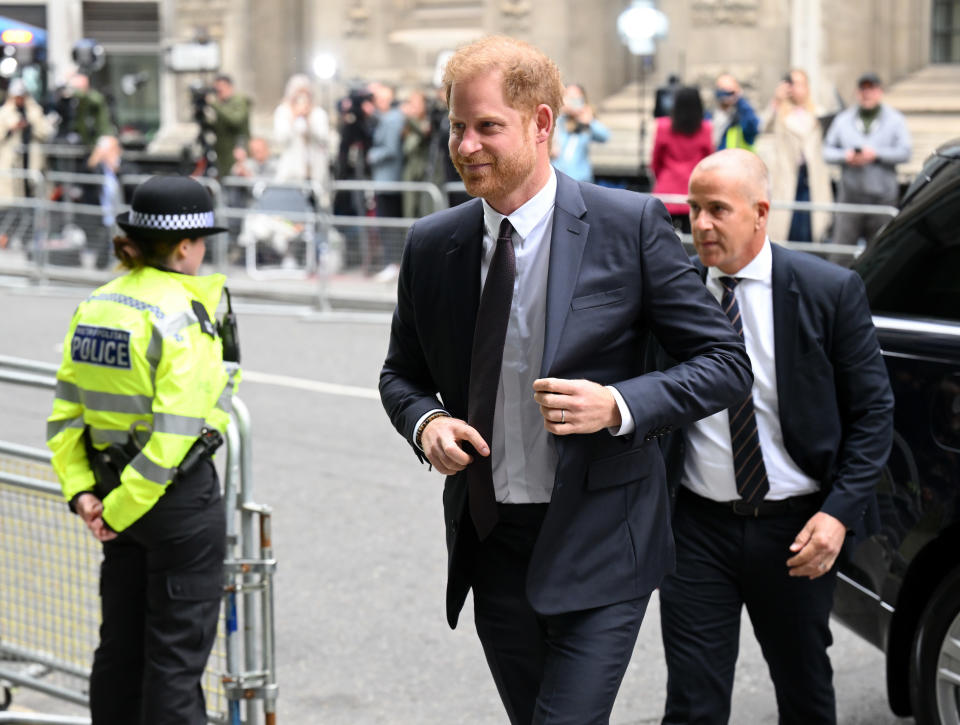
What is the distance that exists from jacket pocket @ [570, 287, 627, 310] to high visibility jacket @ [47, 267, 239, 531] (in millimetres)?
1478

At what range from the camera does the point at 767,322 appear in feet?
14.9

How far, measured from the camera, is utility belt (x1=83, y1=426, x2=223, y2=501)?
186 inches

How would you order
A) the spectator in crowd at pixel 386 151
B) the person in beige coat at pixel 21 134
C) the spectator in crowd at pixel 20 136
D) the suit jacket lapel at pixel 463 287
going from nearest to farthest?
1. the suit jacket lapel at pixel 463 287
2. the spectator in crowd at pixel 386 151
3. the spectator in crowd at pixel 20 136
4. the person in beige coat at pixel 21 134

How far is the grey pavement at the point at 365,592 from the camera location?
6.07 metres

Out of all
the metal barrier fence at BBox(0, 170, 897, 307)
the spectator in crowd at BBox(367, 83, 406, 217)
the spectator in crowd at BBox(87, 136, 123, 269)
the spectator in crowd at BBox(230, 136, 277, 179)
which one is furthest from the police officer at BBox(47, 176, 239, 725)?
the spectator in crowd at BBox(230, 136, 277, 179)

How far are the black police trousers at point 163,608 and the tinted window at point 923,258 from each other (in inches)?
86.1

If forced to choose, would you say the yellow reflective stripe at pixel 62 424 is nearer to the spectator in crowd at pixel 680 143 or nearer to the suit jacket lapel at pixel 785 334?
the suit jacket lapel at pixel 785 334

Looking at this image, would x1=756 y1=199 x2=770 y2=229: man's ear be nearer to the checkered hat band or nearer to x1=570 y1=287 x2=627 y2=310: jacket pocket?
x1=570 y1=287 x2=627 y2=310: jacket pocket

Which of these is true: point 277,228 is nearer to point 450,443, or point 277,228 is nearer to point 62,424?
point 62,424

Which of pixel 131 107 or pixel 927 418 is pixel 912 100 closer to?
pixel 927 418

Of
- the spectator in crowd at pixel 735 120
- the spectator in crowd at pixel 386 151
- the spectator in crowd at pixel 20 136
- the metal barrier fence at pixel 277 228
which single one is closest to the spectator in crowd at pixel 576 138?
the metal barrier fence at pixel 277 228

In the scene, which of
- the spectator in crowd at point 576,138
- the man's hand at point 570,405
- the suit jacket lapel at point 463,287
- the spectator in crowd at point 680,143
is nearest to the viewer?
the man's hand at point 570,405

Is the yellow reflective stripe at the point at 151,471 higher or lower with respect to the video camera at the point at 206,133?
lower

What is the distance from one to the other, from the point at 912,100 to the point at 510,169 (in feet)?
53.2
